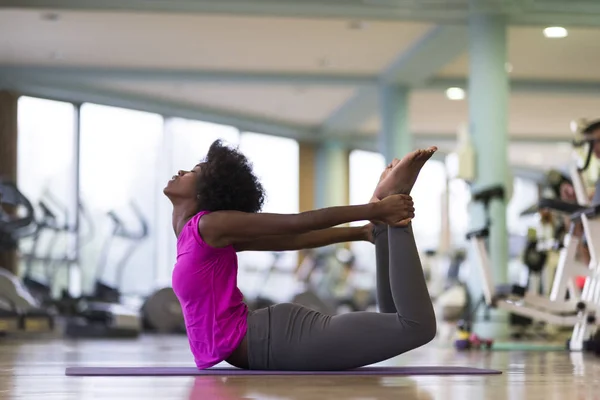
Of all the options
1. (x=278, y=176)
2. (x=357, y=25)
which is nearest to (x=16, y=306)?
(x=357, y=25)

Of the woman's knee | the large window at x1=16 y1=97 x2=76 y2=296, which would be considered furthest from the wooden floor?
the large window at x1=16 y1=97 x2=76 y2=296

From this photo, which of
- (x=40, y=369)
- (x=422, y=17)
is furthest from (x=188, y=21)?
(x=40, y=369)

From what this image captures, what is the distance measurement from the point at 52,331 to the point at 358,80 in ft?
15.0

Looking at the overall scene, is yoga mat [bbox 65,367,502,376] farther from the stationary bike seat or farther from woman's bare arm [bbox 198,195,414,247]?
the stationary bike seat

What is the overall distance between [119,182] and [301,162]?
3.31m

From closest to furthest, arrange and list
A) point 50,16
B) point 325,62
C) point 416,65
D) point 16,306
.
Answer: point 16,306 < point 50,16 < point 416,65 < point 325,62

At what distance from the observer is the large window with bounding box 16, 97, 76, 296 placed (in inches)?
429

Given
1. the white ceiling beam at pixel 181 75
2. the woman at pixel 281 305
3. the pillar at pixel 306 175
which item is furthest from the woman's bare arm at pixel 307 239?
the pillar at pixel 306 175

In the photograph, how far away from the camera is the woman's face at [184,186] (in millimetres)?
2898

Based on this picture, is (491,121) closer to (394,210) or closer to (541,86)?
(541,86)

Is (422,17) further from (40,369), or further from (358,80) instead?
(40,369)

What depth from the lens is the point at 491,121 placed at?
7.52 metres

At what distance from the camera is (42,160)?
436 inches

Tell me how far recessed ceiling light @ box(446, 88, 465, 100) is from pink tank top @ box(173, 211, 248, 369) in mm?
8353
